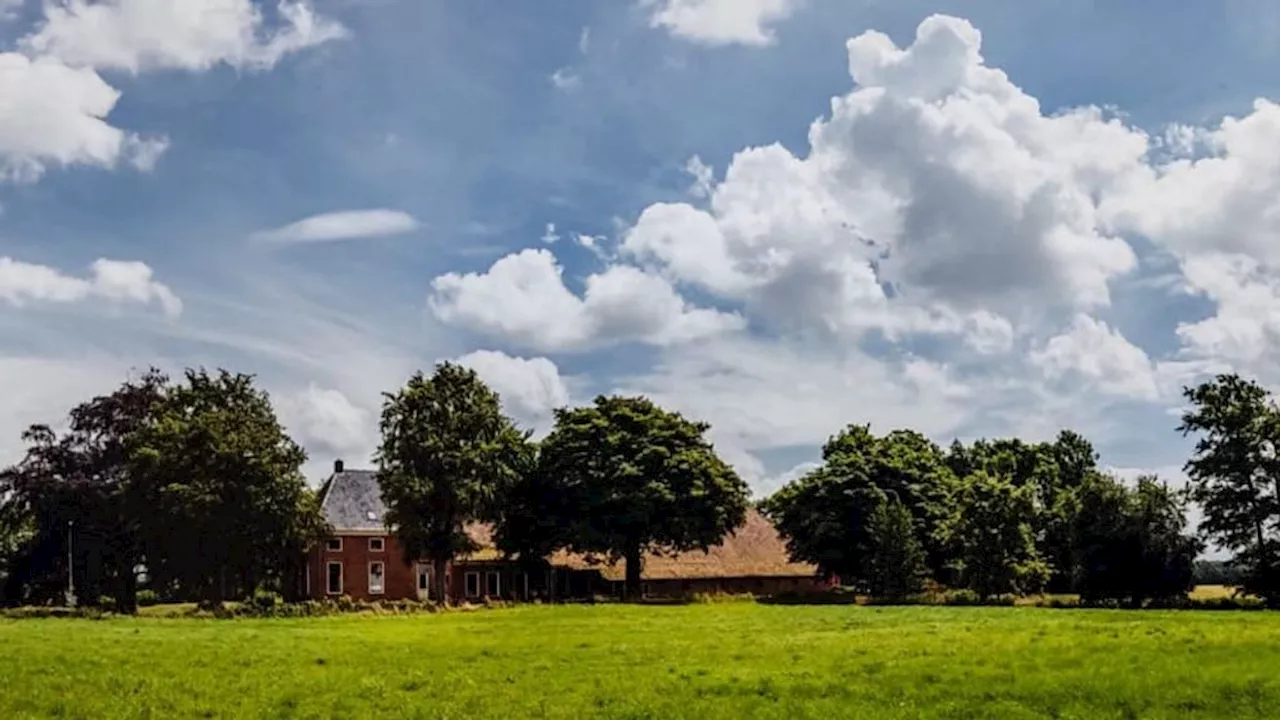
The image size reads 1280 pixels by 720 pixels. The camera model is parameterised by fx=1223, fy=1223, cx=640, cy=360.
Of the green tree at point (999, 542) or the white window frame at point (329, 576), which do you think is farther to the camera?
the white window frame at point (329, 576)

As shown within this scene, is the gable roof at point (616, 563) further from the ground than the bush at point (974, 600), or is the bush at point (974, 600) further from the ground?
the gable roof at point (616, 563)

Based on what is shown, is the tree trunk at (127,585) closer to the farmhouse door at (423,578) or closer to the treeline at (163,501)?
the treeline at (163,501)

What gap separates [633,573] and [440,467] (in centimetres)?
1598

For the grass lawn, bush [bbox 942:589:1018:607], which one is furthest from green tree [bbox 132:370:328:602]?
bush [bbox 942:589:1018:607]

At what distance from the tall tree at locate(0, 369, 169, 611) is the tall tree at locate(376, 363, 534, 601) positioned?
16109mm

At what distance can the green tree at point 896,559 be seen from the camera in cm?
7756

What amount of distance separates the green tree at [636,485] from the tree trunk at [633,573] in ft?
0.23

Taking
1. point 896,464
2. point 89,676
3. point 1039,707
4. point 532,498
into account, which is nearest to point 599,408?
point 532,498

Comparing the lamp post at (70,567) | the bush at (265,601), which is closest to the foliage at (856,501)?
the bush at (265,601)

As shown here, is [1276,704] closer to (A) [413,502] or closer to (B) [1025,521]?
(B) [1025,521]

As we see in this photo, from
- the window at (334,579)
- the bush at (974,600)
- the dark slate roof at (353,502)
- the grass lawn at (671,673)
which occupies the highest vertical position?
the dark slate roof at (353,502)

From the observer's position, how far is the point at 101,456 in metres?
82.2

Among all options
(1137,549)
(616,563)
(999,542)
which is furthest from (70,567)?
(1137,549)

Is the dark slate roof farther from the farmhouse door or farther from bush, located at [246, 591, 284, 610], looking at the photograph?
bush, located at [246, 591, 284, 610]
